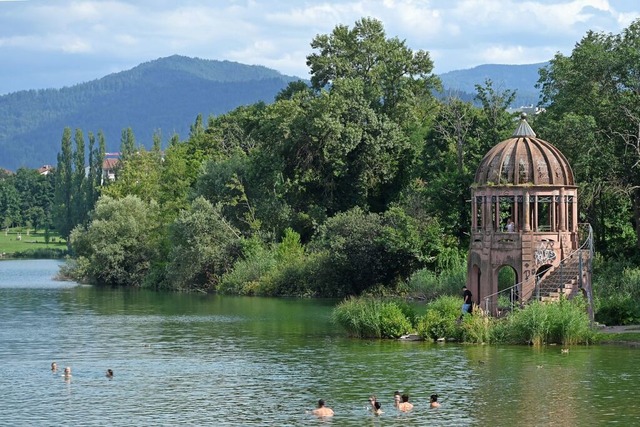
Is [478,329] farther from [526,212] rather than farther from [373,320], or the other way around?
[526,212]

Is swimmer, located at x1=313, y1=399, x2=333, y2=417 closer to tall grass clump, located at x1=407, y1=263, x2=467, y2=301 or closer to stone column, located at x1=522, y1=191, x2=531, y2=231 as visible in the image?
stone column, located at x1=522, y1=191, x2=531, y2=231

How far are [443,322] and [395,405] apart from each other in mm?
15278

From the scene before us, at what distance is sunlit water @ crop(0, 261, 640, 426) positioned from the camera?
36.2 meters

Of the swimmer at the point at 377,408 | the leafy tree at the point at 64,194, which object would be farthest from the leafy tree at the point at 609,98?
the leafy tree at the point at 64,194

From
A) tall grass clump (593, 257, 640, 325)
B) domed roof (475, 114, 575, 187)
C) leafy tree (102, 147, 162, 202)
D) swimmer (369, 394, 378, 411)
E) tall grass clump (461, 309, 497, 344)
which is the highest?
leafy tree (102, 147, 162, 202)

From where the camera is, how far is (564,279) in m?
53.8

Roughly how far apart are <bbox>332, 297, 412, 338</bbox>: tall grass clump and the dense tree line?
59.8ft

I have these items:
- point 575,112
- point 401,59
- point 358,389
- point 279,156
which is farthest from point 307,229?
point 358,389

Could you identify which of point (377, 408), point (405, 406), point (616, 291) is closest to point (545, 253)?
point (616, 291)

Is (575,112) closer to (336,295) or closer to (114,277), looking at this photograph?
(336,295)

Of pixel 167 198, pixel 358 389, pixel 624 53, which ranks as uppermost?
pixel 624 53

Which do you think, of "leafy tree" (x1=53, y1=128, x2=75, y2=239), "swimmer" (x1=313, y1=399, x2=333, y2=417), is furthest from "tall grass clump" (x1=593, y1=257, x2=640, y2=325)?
"leafy tree" (x1=53, y1=128, x2=75, y2=239)

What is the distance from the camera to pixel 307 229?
9700 cm

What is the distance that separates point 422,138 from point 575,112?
20.9 meters
